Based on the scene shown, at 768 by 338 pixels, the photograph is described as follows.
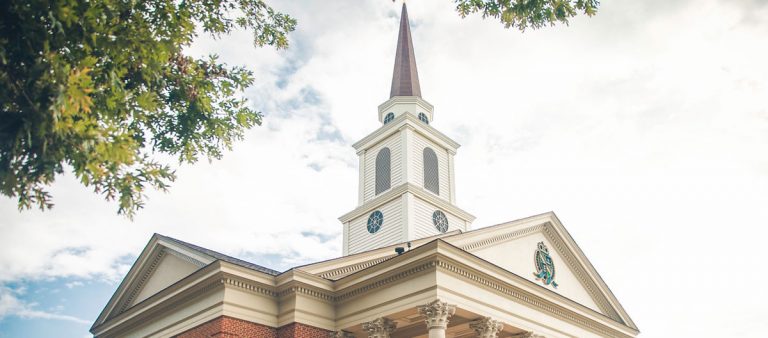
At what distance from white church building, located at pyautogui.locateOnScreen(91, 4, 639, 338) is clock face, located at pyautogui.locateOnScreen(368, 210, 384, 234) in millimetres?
Result: 8366

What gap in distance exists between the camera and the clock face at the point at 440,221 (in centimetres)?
2853

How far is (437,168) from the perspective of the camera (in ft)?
100

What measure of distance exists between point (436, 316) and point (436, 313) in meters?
0.07

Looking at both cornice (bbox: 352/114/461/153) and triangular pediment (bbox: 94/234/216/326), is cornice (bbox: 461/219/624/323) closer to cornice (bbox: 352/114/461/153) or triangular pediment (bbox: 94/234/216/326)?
triangular pediment (bbox: 94/234/216/326)

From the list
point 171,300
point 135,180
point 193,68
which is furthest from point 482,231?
point 135,180

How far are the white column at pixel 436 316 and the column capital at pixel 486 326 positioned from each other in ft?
5.09

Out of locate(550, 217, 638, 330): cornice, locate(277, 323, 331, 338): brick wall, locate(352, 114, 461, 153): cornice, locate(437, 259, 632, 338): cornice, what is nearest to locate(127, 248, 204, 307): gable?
locate(277, 323, 331, 338): brick wall

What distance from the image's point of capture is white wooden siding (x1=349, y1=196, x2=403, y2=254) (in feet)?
90.0

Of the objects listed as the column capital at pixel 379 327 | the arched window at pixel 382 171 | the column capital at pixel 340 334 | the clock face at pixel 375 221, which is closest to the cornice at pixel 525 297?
the column capital at pixel 379 327

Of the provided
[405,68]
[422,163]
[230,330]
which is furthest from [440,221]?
[230,330]

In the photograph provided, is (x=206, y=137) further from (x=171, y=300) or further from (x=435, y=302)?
(x=171, y=300)

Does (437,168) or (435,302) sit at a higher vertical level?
(437,168)

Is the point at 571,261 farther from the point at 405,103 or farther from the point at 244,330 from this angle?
the point at 405,103

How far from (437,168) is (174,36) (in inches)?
895
